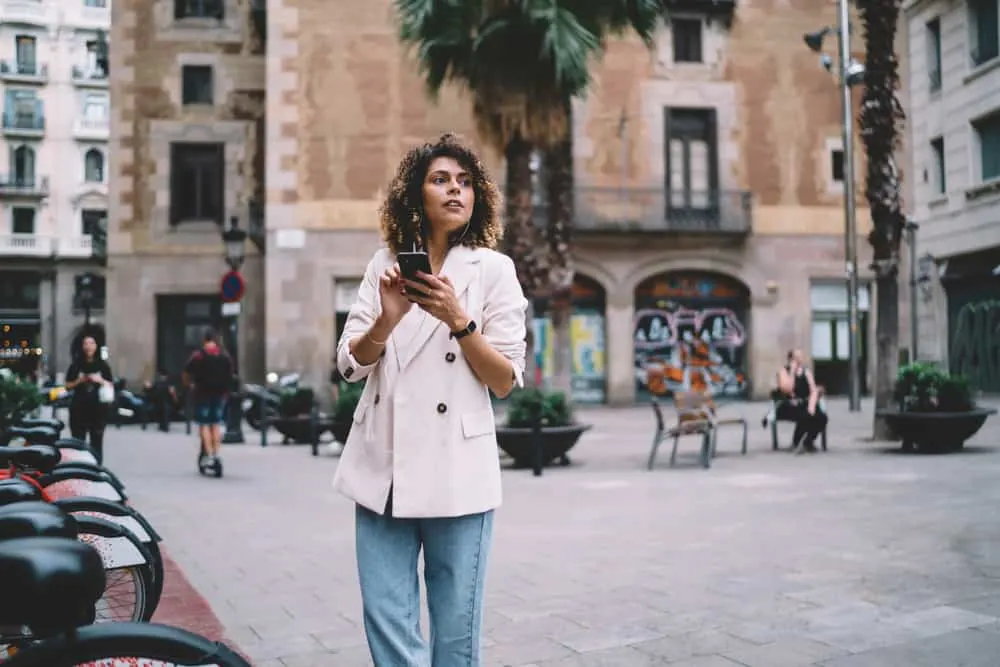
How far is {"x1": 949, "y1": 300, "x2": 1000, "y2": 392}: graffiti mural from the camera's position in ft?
74.7

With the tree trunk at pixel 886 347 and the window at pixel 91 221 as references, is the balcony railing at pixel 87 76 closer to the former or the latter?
the window at pixel 91 221

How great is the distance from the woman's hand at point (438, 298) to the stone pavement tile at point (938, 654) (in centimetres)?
253

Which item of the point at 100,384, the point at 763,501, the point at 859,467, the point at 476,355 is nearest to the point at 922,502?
the point at 763,501

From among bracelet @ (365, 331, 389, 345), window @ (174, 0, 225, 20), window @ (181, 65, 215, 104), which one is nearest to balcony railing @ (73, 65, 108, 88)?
window @ (181, 65, 215, 104)

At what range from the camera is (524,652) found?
427cm

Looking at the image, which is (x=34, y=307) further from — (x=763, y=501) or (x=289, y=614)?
(x=763, y=501)

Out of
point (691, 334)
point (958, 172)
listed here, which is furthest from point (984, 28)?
point (691, 334)

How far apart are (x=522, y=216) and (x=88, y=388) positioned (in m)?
7.61

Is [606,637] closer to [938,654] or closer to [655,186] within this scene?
[938,654]

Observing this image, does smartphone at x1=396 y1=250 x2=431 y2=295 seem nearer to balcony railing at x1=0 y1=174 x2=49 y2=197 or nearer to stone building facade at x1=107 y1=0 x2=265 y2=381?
balcony railing at x1=0 y1=174 x2=49 y2=197

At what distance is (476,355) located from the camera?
2459mm

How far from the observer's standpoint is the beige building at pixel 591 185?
1013 inches

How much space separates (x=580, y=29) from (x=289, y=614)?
11.2 m

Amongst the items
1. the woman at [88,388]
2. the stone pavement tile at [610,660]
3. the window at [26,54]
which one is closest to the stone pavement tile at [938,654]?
the stone pavement tile at [610,660]
